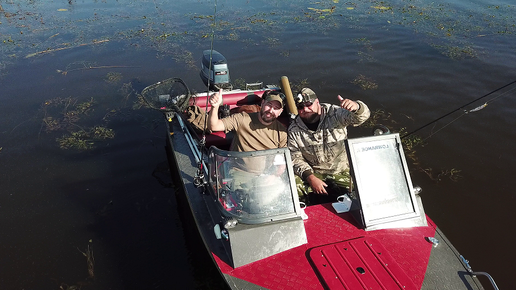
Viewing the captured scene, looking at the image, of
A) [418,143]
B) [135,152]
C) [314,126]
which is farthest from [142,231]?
[418,143]

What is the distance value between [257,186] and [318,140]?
4.22 ft

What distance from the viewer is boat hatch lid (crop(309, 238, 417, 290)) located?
2.72 meters

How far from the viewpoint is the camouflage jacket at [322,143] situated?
13.2ft

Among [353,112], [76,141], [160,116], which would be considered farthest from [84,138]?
[353,112]

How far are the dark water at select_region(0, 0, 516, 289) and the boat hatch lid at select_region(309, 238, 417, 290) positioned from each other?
185cm

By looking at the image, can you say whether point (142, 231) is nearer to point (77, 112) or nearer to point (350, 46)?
point (77, 112)

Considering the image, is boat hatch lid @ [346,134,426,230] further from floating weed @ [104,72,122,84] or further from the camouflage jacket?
floating weed @ [104,72,122,84]

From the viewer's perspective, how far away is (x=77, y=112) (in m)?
7.42

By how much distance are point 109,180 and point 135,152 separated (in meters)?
0.85

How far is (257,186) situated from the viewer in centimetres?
318

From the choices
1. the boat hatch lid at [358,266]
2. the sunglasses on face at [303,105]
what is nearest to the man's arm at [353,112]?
the sunglasses on face at [303,105]

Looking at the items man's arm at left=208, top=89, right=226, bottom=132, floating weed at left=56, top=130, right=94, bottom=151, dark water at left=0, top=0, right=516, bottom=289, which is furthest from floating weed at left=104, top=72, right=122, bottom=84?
man's arm at left=208, top=89, right=226, bottom=132

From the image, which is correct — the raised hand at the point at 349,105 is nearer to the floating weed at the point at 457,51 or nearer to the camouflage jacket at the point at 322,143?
the camouflage jacket at the point at 322,143

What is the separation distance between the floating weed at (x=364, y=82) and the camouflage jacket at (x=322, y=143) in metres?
4.90
